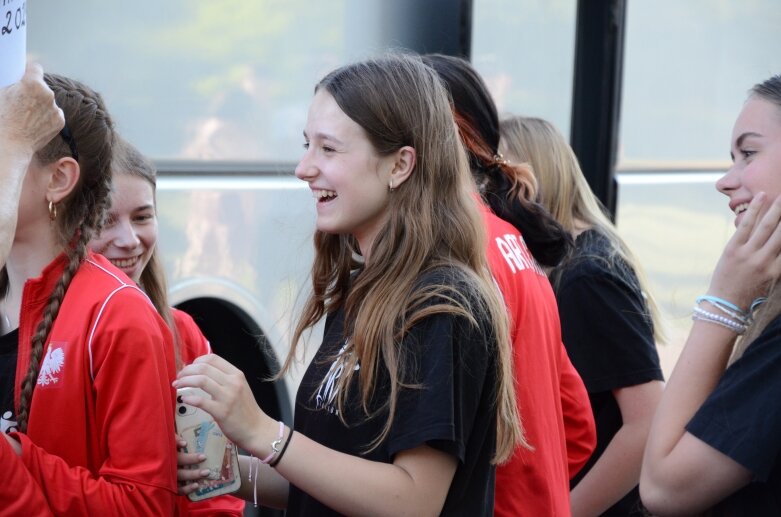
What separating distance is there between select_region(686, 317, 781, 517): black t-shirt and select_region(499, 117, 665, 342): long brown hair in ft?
4.91

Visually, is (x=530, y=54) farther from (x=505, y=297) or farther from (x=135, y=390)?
(x=135, y=390)

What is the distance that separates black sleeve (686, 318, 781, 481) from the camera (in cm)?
194

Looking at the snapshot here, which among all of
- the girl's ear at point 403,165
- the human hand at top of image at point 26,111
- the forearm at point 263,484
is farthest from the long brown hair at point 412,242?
the human hand at top of image at point 26,111

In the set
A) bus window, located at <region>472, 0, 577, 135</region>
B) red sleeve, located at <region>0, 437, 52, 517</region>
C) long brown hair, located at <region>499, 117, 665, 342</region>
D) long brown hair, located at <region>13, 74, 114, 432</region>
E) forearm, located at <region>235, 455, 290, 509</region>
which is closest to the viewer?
red sleeve, located at <region>0, 437, 52, 517</region>

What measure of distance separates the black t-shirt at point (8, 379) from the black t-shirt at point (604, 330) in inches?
65.0

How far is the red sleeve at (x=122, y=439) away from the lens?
1.97 metres

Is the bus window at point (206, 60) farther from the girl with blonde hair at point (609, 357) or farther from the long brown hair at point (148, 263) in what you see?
the girl with blonde hair at point (609, 357)

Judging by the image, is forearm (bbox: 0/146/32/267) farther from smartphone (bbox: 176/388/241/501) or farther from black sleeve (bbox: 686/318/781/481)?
black sleeve (bbox: 686/318/781/481)

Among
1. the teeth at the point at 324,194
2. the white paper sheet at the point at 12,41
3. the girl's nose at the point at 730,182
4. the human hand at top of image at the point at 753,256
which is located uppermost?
the white paper sheet at the point at 12,41

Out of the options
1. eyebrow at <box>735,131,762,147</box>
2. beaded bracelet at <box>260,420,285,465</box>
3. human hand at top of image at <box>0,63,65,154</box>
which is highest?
human hand at top of image at <box>0,63,65,154</box>

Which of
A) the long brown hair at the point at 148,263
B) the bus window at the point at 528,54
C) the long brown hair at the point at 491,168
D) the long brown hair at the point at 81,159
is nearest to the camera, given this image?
the long brown hair at the point at 81,159

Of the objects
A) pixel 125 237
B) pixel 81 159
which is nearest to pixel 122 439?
pixel 81 159

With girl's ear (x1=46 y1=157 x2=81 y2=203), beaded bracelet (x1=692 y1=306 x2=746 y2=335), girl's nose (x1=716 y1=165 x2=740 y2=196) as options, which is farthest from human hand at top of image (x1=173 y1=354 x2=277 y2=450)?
girl's nose (x1=716 y1=165 x2=740 y2=196)

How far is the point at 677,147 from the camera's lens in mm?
5629
